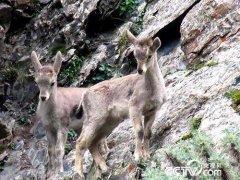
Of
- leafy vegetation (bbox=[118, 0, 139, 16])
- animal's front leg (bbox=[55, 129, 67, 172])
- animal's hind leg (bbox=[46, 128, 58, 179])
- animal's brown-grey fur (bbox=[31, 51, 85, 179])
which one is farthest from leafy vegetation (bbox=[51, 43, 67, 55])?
animal's front leg (bbox=[55, 129, 67, 172])

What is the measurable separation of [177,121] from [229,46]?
2782 millimetres

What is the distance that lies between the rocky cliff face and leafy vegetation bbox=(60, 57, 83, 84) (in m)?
0.03

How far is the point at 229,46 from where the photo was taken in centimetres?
1280

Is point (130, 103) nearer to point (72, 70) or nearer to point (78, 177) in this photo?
point (78, 177)

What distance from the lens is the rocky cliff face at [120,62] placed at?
10719 mm

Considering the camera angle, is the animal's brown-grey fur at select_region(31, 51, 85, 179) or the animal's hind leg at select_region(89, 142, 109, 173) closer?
the animal's hind leg at select_region(89, 142, 109, 173)

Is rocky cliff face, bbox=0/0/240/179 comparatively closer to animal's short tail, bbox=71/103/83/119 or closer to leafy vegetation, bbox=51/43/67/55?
leafy vegetation, bbox=51/43/67/55

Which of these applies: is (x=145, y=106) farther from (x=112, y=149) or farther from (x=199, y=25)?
(x=199, y=25)

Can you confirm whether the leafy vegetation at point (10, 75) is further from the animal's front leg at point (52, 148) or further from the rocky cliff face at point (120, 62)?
the animal's front leg at point (52, 148)

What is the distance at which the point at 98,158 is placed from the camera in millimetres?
11391

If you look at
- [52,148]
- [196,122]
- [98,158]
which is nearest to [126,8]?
[52,148]

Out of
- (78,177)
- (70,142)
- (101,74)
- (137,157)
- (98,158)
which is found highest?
(101,74)

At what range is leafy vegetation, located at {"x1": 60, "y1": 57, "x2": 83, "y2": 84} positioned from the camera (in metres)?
17.4

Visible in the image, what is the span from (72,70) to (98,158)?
21.2ft
